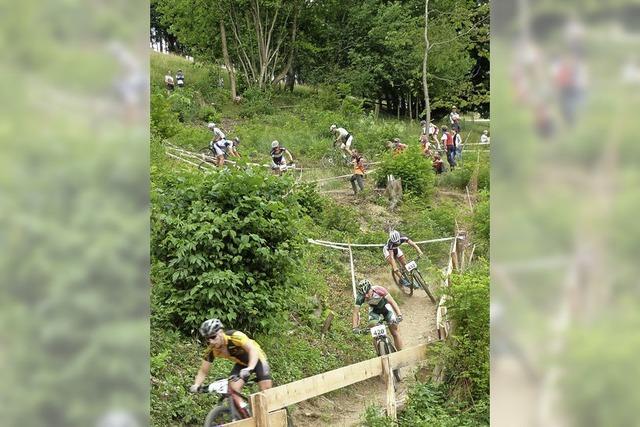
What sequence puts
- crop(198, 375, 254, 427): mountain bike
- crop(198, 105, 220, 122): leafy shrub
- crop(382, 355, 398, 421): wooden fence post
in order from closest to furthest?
crop(198, 375, 254, 427): mountain bike, crop(382, 355, 398, 421): wooden fence post, crop(198, 105, 220, 122): leafy shrub

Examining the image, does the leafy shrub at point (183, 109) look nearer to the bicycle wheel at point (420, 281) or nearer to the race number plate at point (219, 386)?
the bicycle wheel at point (420, 281)

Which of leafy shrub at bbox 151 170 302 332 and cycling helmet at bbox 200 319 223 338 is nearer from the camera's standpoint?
cycling helmet at bbox 200 319 223 338

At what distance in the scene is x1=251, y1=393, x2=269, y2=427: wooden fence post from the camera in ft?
15.0

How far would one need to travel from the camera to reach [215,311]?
681 cm

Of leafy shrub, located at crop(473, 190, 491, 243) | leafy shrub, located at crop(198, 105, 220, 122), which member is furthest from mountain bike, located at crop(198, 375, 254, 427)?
leafy shrub, located at crop(198, 105, 220, 122)

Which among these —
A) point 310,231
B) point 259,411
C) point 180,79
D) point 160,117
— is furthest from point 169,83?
point 259,411

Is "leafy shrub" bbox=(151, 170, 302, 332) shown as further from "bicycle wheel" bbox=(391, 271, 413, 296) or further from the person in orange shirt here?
the person in orange shirt

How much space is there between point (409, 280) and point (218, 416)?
19.1ft

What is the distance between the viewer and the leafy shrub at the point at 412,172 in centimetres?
1537

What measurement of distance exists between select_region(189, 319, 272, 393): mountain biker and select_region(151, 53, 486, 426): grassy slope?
1179 mm

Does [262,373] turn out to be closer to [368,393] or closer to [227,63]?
[368,393]
